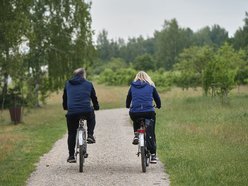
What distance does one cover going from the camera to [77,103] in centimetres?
1140

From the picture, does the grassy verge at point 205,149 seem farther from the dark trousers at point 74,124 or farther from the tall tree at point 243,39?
the tall tree at point 243,39

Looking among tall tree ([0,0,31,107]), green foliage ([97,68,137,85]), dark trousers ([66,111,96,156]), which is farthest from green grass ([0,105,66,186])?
green foliage ([97,68,137,85])

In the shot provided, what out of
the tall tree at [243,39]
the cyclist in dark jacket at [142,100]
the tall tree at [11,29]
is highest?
the tall tree at [243,39]

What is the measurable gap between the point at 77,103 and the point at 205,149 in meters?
4.15

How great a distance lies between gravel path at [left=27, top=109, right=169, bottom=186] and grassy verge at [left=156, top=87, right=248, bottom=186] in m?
0.54

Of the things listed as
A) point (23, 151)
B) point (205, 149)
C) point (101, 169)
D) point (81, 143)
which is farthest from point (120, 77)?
point (81, 143)

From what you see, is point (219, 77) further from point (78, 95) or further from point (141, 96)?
point (78, 95)

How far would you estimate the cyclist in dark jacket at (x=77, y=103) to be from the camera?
11.4 metres

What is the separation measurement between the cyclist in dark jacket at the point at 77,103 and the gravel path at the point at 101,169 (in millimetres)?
635

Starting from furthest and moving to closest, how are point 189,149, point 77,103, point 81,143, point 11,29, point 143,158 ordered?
1. point 11,29
2. point 189,149
3. point 77,103
4. point 81,143
5. point 143,158

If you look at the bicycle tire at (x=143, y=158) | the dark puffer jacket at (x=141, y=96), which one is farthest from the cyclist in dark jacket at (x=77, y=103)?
the bicycle tire at (x=143, y=158)

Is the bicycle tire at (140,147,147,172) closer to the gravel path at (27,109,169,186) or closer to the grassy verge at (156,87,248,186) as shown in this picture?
the gravel path at (27,109,169,186)

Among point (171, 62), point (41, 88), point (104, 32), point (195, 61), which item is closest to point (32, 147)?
point (41, 88)

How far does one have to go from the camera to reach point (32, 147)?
15.9 metres
